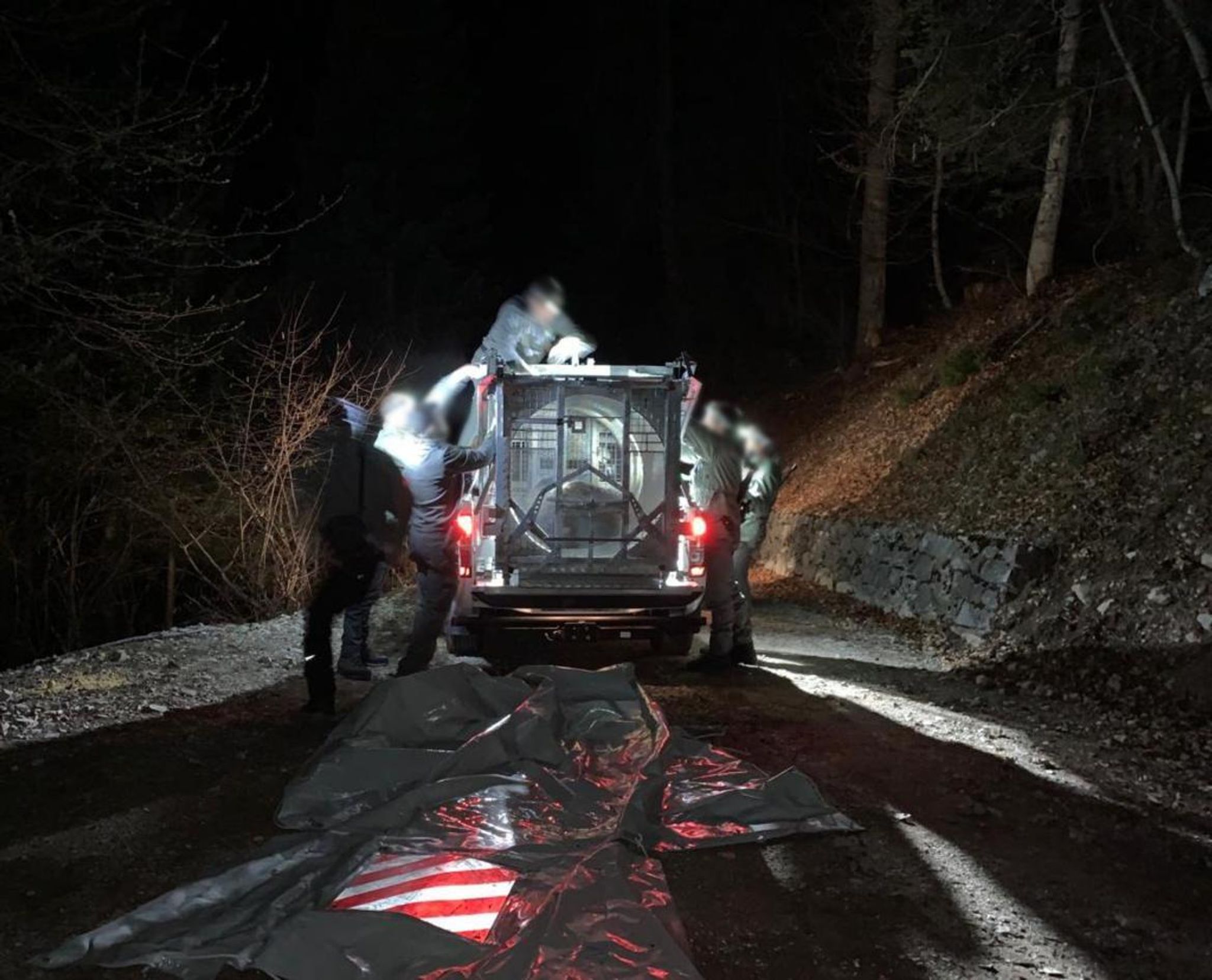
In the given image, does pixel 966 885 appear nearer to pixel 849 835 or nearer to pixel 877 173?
pixel 849 835

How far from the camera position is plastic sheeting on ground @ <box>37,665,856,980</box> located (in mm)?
3195

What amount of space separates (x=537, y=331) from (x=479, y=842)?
6068mm

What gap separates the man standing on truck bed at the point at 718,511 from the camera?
26.2 feet

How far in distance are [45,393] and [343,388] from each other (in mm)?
4191

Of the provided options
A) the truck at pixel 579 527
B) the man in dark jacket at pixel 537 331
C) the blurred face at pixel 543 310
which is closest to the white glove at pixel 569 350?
the man in dark jacket at pixel 537 331

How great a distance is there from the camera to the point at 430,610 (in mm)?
7117

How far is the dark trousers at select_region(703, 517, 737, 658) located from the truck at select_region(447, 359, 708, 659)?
275 mm

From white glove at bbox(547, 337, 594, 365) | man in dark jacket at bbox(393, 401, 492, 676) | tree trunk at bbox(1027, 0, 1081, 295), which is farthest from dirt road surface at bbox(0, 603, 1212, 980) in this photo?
tree trunk at bbox(1027, 0, 1081, 295)

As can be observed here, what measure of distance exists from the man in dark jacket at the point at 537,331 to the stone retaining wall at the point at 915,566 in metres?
4.32

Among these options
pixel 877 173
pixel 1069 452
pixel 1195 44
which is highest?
pixel 877 173

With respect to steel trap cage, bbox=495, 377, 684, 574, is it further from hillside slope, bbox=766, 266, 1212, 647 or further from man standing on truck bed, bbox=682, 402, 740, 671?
hillside slope, bbox=766, 266, 1212, 647

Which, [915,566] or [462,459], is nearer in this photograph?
[462,459]

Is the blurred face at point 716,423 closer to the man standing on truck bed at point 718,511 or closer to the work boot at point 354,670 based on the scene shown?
the man standing on truck bed at point 718,511

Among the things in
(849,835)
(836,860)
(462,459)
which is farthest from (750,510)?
(836,860)
